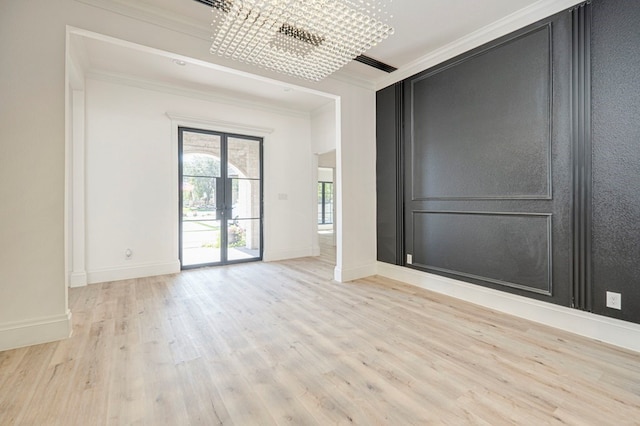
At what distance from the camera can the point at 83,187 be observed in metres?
3.99

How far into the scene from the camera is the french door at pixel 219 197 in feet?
16.1

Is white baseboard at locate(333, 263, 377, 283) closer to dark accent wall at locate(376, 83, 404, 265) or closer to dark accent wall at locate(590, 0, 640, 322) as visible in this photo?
dark accent wall at locate(376, 83, 404, 265)

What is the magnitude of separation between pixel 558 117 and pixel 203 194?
4882mm

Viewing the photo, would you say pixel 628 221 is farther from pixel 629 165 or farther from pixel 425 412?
pixel 425 412

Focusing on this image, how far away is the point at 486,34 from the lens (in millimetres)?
3082

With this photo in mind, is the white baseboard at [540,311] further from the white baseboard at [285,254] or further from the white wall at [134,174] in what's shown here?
the white wall at [134,174]

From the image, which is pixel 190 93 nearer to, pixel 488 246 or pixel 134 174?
pixel 134 174

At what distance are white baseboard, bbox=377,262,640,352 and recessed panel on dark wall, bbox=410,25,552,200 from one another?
3.39 ft

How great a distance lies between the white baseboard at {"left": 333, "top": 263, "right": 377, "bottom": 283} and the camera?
4.13 meters

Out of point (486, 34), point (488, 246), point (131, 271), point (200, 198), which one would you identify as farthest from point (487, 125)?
point (131, 271)

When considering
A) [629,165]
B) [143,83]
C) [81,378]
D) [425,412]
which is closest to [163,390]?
[81,378]

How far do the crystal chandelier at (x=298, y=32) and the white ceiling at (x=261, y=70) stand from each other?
0.30m

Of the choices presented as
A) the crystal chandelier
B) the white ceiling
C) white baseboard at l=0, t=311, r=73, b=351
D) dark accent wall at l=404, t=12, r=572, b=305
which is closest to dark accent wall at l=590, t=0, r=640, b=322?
dark accent wall at l=404, t=12, r=572, b=305

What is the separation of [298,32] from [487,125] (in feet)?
7.14
